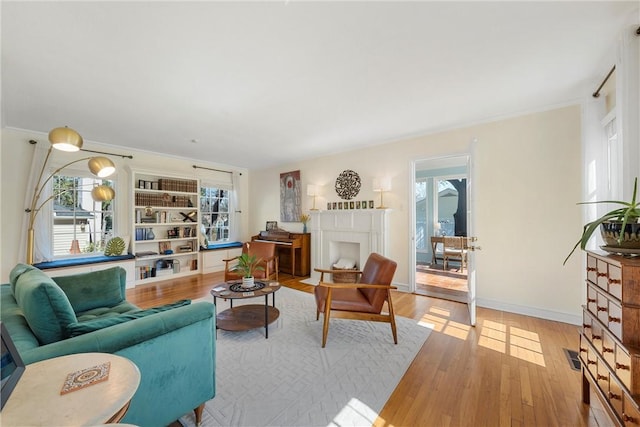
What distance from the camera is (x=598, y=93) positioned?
244 cm

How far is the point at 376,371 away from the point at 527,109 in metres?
3.47

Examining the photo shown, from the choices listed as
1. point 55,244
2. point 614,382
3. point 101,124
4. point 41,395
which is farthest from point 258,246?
point 614,382

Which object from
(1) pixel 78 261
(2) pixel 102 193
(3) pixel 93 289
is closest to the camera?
(3) pixel 93 289

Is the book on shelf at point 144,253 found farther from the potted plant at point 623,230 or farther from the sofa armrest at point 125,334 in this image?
the potted plant at point 623,230

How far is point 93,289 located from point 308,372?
2.18m

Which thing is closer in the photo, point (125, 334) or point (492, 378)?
point (125, 334)

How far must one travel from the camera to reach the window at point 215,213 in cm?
582

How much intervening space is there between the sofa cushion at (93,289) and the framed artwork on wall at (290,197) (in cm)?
343

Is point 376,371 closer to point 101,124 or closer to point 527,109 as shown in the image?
point 527,109

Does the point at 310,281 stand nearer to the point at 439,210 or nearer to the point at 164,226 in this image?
the point at 164,226

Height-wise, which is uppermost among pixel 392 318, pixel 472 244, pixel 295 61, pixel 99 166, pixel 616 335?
pixel 295 61

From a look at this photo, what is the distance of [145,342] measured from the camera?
124cm

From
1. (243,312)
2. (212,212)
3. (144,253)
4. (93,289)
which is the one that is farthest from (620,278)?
(212,212)

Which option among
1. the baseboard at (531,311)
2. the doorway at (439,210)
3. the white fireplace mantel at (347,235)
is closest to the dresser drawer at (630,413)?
the baseboard at (531,311)
